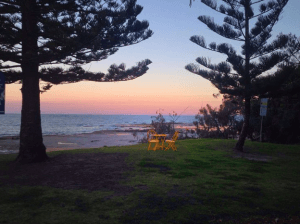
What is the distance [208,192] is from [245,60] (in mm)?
6983

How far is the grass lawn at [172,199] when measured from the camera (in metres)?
3.59

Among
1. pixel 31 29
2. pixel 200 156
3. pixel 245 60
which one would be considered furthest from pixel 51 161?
pixel 245 60

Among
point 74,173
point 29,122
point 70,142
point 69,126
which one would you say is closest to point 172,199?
point 74,173

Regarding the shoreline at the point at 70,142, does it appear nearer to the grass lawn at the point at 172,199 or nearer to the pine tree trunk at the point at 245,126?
the pine tree trunk at the point at 245,126

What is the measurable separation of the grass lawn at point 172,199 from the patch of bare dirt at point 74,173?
21 cm

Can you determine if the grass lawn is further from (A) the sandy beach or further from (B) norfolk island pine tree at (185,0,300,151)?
(A) the sandy beach

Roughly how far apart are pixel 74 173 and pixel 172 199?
279cm

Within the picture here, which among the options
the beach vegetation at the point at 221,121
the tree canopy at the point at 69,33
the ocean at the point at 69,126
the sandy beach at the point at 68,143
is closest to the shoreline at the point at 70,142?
the sandy beach at the point at 68,143

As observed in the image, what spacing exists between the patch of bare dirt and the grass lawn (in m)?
0.21

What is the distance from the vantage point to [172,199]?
430 cm

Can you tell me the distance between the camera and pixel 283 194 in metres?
4.77

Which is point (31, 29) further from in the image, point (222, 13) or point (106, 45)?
point (222, 13)

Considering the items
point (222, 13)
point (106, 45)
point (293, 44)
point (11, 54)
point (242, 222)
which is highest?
point (222, 13)

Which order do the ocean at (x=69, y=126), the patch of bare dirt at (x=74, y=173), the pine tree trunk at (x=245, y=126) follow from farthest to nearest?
1. the ocean at (x=69, y=126)
2. the pine tree trunk at (x=245, y=126)
3. the patch of bare dirt at (x=74, y=173)
